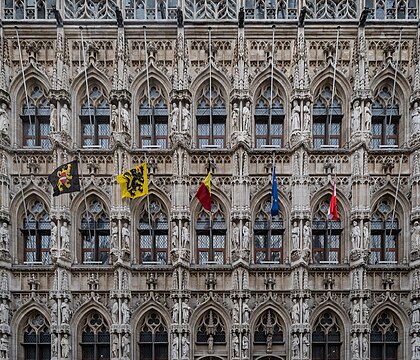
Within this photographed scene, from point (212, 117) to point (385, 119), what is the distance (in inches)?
317

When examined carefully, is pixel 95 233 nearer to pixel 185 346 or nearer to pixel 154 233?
pixel 154 233

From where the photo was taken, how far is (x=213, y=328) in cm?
2250

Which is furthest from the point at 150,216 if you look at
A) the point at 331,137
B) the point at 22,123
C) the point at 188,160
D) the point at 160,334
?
the point at 331,137

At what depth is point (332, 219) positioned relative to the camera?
22.7 meters

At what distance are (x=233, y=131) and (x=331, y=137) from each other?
4.67 metres

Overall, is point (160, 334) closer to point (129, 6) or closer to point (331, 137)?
point (331, 137)

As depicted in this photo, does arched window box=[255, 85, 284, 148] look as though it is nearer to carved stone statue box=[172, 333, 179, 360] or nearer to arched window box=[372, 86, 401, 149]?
arched window box=[372, 86, 401, 149]

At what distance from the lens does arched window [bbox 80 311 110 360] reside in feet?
74.3

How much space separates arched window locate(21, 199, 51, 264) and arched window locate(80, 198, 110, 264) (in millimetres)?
1665

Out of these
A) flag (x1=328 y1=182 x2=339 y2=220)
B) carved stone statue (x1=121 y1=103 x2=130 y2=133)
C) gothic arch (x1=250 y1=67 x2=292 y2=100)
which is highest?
gothic arch (x1=250 y1=67 x2=292 y2=100)

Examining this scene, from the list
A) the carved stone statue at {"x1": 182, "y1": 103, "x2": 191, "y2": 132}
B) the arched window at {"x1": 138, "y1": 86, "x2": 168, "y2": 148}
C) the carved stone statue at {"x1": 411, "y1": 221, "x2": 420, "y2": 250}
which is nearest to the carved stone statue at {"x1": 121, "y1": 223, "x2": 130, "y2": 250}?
the arched window at {"x1": 138, "y1": 86, "x2": 168, "y2": 148}

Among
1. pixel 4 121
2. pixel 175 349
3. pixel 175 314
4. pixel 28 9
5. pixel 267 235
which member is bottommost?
pixel 175 349

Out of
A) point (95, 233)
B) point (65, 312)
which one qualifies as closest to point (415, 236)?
point (95, 233)

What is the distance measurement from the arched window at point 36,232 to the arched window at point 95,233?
5.46ft
